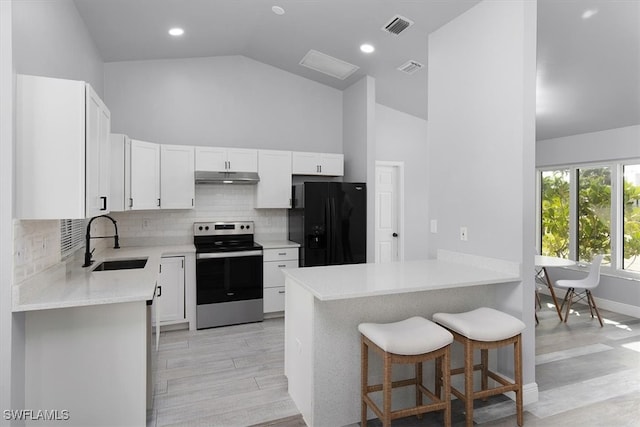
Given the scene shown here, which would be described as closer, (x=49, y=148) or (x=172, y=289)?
(x=49, y=148)

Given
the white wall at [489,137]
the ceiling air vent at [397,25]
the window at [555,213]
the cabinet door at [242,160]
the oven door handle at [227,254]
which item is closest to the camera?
the white wall at [489,137]

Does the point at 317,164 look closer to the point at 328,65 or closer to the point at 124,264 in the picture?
the point at 328,65

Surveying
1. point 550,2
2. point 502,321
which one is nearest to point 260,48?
point 550,2

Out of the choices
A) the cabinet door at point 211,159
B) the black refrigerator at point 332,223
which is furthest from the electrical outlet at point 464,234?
the cabinet door at point 211,159

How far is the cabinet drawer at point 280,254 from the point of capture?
179 inches

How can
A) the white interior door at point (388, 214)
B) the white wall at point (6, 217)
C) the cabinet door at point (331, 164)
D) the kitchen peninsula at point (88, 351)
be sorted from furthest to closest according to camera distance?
the white interior door at point (388, 214) → the cabinet door at point (331, 164) → the kitchen peninsula at point (88, 351) → the white wall at point (6, 217)

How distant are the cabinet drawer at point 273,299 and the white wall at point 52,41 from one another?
2.89 metres

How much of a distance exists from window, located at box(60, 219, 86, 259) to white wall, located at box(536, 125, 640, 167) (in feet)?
20.1

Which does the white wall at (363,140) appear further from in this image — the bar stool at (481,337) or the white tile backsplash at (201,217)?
the bar stool at (481,337)

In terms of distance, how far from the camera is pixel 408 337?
2.10m

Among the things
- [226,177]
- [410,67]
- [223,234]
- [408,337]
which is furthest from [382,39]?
[408,337]

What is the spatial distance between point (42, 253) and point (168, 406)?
1.31 metres

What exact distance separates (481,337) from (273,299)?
2.80m

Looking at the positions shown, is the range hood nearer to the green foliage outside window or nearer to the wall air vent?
→ the wall air vent
